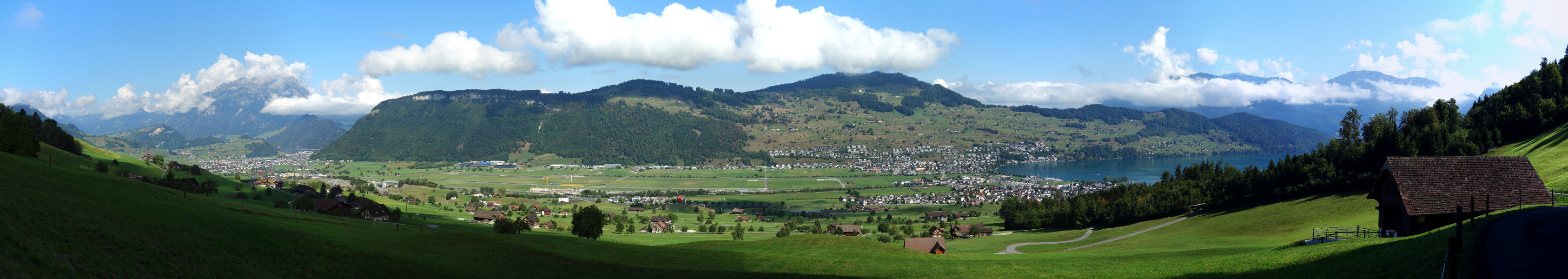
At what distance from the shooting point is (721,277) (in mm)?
20969

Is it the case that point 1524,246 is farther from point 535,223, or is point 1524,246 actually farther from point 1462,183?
point 535,223

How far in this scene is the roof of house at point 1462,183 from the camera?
21.4 metres

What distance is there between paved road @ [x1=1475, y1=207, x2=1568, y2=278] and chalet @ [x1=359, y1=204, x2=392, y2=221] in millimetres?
55158

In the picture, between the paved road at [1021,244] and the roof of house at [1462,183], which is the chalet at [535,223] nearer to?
the paved road at [1021,244]

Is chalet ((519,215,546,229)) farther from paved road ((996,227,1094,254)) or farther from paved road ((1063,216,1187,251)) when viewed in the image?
paved road ((1063,216,1187,251))

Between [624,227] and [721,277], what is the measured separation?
146 feet

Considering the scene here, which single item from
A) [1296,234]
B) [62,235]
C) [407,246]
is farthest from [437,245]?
[1296,234]

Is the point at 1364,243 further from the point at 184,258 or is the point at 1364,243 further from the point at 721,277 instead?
the point at 184,258

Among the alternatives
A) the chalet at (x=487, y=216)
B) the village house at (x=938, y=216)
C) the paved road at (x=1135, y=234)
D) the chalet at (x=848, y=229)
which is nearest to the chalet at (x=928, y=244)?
the paved road at (x=1135, y=234)

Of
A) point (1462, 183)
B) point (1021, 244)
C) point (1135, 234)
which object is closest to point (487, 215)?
point (1021, 244)

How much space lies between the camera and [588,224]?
40.5 metres

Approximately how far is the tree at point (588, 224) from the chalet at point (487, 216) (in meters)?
20.2

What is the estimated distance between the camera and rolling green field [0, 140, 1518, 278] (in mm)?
14109

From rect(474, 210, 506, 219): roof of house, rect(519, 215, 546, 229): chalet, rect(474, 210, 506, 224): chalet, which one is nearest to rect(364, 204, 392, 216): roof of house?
rect(474, 210, 506, 224): chalet
